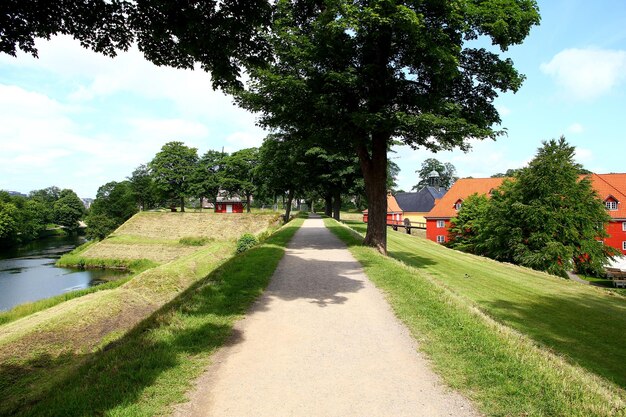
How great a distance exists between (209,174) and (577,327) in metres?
62.1

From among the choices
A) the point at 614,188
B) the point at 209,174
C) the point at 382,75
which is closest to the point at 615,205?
the point at 614,188

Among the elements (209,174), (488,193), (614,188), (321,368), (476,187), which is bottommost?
(321,368)

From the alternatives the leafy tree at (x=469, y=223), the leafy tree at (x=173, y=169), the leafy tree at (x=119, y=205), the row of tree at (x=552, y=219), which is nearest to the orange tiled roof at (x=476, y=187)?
the leafy tree at (x=469, y=223)

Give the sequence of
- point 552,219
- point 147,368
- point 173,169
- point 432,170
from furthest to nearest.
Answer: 1. point 432,170
2. point 173,169
3. point 552,219
4. point 147,368

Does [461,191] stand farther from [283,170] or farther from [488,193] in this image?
[283,170]

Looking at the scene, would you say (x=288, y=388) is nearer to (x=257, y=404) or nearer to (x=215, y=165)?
(x=257, y=404)

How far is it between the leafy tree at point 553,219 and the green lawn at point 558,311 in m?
7.85

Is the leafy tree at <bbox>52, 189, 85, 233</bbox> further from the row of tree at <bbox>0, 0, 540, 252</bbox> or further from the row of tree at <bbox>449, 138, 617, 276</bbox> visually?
the row of tree at <bbox>449, 138, 617, 276</bbox>

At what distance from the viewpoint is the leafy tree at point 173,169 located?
63500 millimetres

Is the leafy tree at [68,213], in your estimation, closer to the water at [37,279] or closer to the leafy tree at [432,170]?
the water at [37,279]

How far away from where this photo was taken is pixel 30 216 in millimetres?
71875

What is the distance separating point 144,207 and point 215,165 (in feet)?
92.8

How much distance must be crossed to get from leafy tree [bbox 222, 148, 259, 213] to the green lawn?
47587mm

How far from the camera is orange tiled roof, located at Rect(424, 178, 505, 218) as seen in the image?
49812 millimetres
